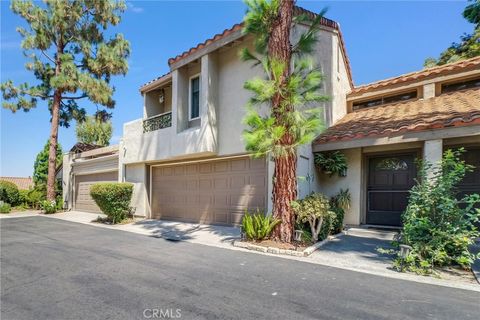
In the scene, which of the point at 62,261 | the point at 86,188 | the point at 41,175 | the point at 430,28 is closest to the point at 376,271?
the point at 62,261

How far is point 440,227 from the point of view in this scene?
18.1 ft

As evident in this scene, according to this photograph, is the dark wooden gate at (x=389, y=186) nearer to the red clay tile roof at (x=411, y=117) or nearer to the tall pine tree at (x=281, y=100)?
the red clay tile roof at (x=411, y=117)

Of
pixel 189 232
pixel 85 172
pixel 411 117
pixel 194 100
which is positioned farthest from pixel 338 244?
pixel 85 172

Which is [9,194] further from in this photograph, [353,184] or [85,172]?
[353,184]

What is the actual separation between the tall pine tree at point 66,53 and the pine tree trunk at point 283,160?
532 inches

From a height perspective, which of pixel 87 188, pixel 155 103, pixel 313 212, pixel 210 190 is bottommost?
pixel 87 188

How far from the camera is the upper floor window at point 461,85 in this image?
9820 millimetres

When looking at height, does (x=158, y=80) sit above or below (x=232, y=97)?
above

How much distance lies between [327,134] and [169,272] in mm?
6989

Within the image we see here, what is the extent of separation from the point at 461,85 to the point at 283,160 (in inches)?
300

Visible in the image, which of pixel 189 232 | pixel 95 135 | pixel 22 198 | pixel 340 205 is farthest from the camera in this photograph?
pixel 95 135

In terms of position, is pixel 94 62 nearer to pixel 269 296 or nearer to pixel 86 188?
pixel 86 188

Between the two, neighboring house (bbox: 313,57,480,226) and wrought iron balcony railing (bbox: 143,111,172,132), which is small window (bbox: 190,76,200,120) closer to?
wrought iron balcony railing (bbox: 143,111,172,132)

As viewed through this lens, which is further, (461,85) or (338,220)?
(461,85)
